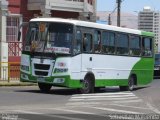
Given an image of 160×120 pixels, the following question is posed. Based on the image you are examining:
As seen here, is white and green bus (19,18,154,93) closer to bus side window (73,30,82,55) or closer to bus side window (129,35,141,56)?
bus side window (73,30,82,55)

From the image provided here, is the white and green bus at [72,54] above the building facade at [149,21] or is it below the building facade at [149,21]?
below

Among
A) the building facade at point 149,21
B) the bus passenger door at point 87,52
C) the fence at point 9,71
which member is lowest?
the fence at point 9,71

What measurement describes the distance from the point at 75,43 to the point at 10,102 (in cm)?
462

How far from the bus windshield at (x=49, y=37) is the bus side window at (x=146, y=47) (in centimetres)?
686

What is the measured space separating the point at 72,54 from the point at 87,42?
1255mm

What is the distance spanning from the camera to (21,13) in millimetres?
36031

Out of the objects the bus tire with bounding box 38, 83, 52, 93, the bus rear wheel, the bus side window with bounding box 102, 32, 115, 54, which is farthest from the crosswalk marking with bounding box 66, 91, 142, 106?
the bus rear wheel

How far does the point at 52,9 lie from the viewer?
117 feet

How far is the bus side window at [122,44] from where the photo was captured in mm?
24781

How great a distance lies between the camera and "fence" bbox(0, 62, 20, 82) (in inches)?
1189

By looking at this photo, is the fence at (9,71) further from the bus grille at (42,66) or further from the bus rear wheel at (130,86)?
the bus grille at (42,66)

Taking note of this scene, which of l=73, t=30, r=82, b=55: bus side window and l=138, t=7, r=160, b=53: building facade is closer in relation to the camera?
l=73, t=30, r=82, b=55: bus side window

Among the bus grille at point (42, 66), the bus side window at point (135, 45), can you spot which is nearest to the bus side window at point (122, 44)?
the bus side window at point (135, 45)

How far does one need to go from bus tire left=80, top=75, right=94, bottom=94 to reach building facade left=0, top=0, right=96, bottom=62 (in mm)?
10474
